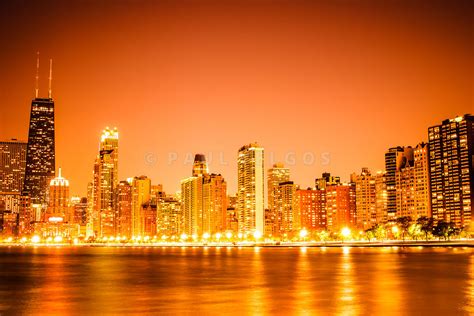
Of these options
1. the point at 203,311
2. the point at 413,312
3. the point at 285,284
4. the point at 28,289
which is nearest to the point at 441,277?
the point at 285,284

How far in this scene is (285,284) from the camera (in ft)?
169

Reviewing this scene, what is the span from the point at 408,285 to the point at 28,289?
29.6 meters

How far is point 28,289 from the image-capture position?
169 ft

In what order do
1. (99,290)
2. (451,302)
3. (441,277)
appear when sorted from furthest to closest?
(441,277) < (99,290) < (451,302)

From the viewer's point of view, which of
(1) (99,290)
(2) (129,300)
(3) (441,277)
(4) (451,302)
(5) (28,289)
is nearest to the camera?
(4) (451,302)

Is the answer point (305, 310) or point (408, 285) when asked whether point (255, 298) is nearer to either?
point (305, 310)

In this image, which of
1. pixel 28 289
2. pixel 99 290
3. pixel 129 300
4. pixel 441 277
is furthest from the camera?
pixel 441 277

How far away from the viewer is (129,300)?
131 ft

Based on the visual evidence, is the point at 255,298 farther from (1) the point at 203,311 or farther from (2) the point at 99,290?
(2) the point at 99,290

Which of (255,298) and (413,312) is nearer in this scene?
(413,312)

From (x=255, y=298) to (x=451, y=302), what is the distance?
11.5 metres

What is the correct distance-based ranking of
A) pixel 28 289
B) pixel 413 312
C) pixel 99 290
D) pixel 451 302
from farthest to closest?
1. pixel 28 289
2. pixel 99 290
3. pixel 451 302
4. pixel 413 312

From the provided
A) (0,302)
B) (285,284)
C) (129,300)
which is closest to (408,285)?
(285,284)

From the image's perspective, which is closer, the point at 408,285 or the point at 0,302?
the point at 0,302
